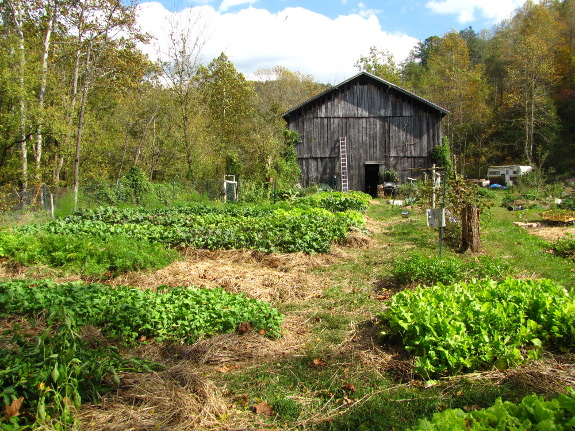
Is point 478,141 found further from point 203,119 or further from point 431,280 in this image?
point 431,280

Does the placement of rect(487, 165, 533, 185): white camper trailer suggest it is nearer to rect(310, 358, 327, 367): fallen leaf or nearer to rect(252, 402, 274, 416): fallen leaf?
rect(310, 358, 327, 367): fallen leaf

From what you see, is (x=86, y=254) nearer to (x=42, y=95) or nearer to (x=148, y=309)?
(x=148, y=309)

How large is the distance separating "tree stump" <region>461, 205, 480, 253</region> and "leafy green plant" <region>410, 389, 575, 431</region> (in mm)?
7473

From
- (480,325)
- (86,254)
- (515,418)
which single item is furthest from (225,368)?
(86,254)

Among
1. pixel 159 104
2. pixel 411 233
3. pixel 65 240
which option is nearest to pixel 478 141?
pixel 159 104

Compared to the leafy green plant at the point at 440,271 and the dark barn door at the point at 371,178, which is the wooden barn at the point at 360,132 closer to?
the dark barn door at the point at 371,178

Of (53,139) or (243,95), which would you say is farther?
(243,95)

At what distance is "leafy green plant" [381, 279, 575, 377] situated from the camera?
4.21 meters

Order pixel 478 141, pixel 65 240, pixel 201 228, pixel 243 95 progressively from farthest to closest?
pixel 478 141 → pixel 243 95 → pixel 201 228 → pixel 65 240

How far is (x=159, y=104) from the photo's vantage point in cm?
3075

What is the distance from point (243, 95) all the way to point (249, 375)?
34620 mm

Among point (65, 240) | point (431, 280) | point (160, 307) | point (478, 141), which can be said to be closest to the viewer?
point (160, 307)

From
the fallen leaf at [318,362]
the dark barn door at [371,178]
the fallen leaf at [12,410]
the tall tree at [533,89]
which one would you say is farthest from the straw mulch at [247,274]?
the tall tree at [533,89]

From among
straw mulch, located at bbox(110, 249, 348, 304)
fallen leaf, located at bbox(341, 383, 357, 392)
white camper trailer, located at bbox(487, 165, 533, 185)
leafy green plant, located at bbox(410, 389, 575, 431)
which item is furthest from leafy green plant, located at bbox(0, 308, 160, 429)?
white camper trailer, located at bbox(487, 165, 533, 185)
